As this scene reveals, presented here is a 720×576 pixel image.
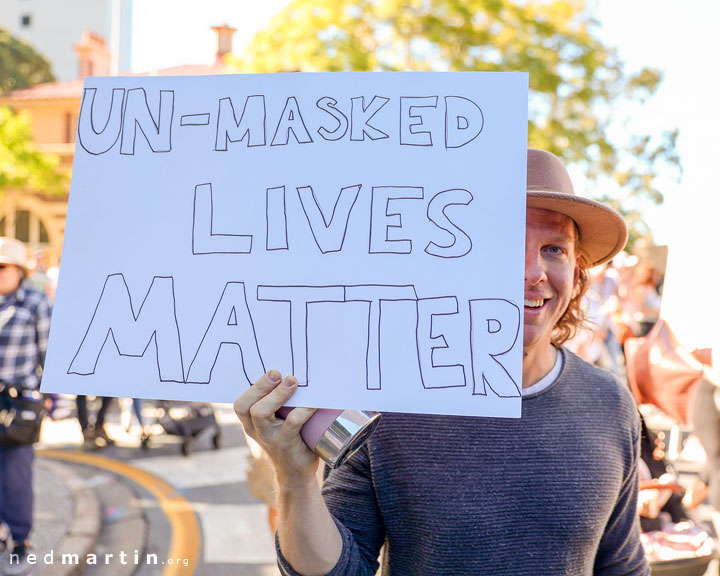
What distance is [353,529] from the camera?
58.2 inches

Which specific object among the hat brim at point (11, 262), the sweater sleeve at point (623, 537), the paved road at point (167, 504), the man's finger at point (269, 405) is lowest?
the paved road at point (167, 504)

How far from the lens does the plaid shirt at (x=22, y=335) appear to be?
4238 millimetres

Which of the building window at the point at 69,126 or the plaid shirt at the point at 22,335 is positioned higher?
the building window at the point at 69,126

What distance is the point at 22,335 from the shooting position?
14.3 feet

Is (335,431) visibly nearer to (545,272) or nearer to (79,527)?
(545,272)

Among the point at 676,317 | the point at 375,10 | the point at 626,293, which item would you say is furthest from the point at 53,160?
the point at 676,317

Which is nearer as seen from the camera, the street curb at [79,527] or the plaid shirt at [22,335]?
the street curb at [79,527]

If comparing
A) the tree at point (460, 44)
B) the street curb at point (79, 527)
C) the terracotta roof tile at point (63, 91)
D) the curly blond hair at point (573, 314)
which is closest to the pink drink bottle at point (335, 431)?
the curly blond hair at point (573, 314)

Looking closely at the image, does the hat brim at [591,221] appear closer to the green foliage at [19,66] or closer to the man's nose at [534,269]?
the man's nose at [534,269]

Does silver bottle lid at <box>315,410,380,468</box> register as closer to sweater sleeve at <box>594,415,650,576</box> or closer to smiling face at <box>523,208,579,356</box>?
smiling face at <box>523,208,579,356</box>

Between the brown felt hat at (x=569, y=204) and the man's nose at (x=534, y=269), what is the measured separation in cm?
14

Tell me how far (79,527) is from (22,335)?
4.70 ft

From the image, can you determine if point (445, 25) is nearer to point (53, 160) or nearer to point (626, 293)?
point (626, 293)

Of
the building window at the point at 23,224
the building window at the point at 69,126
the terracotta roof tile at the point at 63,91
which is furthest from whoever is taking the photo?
the building window at the point at 23,224
